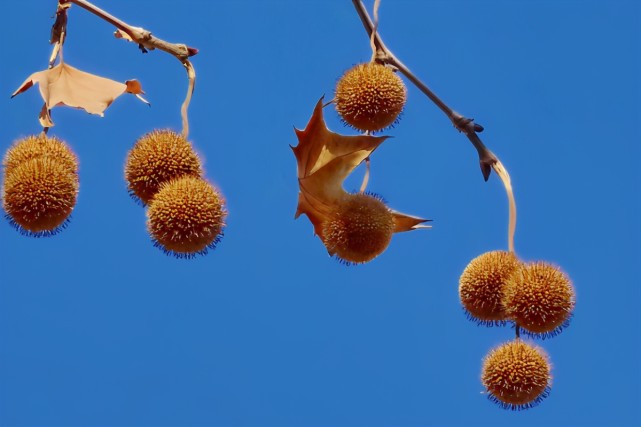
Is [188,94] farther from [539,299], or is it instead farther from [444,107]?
[539,299]

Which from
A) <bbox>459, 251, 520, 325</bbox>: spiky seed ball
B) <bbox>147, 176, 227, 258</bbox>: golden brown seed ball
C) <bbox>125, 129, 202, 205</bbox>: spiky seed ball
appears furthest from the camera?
<bbox>459, 251, 520, 325</bbox>: spiky seed ball

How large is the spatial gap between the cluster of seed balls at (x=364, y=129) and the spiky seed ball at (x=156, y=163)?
0.34 meters

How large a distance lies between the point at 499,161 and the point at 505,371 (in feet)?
1.60

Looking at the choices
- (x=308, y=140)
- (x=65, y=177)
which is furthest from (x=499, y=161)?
(x=65, y=177)

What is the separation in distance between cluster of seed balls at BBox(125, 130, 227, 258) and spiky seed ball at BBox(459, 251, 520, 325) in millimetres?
600

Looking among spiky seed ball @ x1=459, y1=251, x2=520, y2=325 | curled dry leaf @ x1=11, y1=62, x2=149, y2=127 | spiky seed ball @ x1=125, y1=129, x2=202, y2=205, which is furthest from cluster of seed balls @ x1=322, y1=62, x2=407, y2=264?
curled dry leaf @ x1=11, y1=62, x2=149, y2=127

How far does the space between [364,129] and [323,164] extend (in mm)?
126

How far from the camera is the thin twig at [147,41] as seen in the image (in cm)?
274

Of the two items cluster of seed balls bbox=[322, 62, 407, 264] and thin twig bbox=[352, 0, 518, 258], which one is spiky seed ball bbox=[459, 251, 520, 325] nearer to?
thin twig bbox=[352, 0, 518, 258]

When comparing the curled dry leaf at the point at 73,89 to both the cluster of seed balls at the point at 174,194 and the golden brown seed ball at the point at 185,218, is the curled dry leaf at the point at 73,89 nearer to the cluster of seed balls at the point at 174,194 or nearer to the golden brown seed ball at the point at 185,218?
the cluster of seed balls at the point at 174,194

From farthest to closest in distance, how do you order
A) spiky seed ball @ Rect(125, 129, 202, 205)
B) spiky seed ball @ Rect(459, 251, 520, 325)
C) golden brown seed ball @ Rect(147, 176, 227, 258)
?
spiky seed ball @ Rect(459, 251, 520, 325), spiky seed ball @ Rect(125, 129, 202, 205), golden brown seed ball @ Rect(147, 176, 227, 258)

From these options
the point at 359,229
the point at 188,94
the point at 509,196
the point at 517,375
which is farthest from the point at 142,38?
the point at 517,375

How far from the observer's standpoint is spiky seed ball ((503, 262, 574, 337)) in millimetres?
2600

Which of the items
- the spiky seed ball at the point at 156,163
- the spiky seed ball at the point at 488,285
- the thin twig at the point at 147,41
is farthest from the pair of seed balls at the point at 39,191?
the spiky seed ball at the point at 488,285
